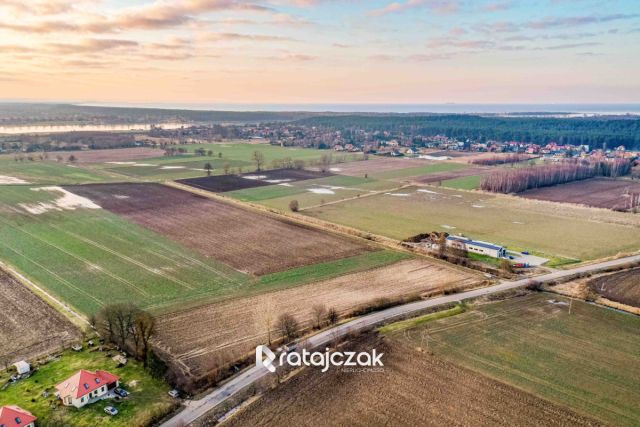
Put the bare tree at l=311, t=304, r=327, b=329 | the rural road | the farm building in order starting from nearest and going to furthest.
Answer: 1. the rural road
2. the bare tree at l=311, t=304, r=327, b=329
3. the farm building

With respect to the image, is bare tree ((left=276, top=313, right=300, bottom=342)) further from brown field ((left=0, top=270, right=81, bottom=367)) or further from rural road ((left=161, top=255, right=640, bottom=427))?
brown field ((left=0, top=270, right=81, bottom=367))

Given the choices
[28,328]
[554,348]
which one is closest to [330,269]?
[554,348]

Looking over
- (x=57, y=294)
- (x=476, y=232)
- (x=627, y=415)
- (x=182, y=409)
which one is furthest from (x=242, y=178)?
(x=627, y=415)

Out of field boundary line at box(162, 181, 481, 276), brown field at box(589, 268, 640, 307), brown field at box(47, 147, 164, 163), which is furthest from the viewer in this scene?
brown field at box(47, 147, 164, 163)

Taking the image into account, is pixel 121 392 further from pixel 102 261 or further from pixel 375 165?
pixel 375 165

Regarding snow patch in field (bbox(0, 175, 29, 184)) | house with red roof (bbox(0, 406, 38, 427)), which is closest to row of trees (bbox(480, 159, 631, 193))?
house with red roof (bbox(0, 406, 38, 427))

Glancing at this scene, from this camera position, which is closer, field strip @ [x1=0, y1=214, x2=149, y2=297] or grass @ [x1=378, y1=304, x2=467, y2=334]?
grass @ [x1=378, y1=304, x2=467, y2=334]

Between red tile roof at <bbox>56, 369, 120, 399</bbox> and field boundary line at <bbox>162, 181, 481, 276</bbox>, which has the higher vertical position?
field boundary line at <bbox>162, 181, 481, 276</bbox>

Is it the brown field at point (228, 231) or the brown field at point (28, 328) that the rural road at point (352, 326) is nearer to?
the brown field at point (28, 328)

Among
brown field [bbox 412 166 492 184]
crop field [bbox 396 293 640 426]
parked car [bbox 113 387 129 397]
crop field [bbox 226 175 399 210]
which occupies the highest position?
brown field [bbox 412 166 492 184]
